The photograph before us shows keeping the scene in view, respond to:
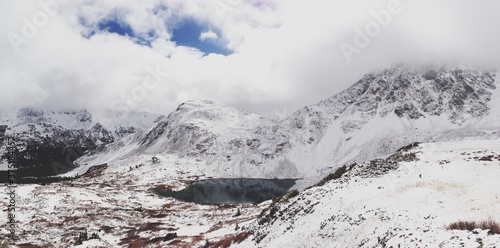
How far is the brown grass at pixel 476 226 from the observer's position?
17.3 metres

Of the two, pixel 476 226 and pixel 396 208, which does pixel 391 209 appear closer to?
pixel 396 208

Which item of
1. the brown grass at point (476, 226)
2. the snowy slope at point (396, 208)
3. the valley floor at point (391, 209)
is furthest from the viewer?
the valley floor at point (391, 209)

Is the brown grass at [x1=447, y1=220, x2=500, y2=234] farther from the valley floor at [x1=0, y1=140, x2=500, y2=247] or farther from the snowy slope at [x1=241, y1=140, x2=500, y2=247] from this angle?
the snowy slope at [x1=241, y1=140, x2=500, y2=247]

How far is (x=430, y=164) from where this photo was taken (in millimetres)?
40281

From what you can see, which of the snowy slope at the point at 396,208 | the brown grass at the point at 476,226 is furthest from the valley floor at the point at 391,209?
the brown grass at the point at 476,226

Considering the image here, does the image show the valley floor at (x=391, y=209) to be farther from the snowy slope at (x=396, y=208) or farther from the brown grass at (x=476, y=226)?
the brown grass at (x=476, y=226)

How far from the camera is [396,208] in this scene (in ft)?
85.9

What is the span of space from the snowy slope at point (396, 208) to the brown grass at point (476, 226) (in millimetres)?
597

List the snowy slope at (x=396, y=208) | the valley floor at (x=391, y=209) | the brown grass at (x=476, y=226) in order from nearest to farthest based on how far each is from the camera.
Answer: the brown grass at (x=476, y=226) < the snowy slope at (x=396, y=208) < the valley floor at (x=391, y=209)

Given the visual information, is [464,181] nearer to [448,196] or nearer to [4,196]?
[448,196]

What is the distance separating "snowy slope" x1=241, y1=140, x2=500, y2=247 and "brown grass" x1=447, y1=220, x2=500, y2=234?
1.96 ft

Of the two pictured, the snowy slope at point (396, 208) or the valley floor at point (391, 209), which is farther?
the valley floor at point (391, 209)

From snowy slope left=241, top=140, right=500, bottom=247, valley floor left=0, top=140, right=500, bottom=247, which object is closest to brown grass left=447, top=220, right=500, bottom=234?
valley floor left=0, top=140, right=500, bottom=247

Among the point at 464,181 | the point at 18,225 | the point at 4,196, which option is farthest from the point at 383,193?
the point at 4,196
